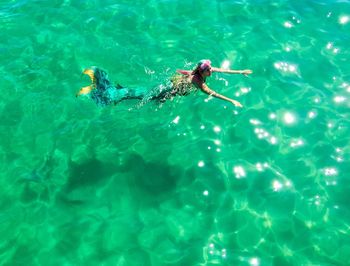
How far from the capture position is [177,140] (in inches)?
357

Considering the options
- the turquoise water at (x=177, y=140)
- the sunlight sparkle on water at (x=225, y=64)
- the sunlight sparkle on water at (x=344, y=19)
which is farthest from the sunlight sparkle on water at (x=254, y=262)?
the sunlight sparkle on water at (x=344, y=19)

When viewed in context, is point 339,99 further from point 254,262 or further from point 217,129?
point 254,262

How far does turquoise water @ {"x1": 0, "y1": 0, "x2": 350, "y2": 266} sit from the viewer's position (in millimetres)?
7691

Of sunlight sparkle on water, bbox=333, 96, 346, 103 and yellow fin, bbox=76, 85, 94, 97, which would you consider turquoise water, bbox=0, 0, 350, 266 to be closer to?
sunlight sparkle on water, bbox=333, 96, 346, 103

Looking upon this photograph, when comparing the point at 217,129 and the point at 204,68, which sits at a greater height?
the point at 204,68

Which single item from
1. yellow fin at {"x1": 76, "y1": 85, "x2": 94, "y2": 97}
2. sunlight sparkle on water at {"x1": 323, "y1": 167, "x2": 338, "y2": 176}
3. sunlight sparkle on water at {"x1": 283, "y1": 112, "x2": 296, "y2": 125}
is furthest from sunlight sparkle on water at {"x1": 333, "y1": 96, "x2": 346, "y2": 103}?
yellow fin at {"x1": 76, "y1": 85, "x2": 94, "y2": 97}

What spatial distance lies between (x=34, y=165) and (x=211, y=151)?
3774mm

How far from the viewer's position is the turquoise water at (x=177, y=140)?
303 inches

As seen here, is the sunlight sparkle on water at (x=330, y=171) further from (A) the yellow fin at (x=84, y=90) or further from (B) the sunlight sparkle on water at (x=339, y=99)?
(A) the yellow fin at (x=84, y=90)

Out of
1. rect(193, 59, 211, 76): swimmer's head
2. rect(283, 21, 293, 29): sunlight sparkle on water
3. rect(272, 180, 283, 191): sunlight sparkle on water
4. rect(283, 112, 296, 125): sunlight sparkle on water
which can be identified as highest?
rect(193, 59, 211, 76): swimmer's head

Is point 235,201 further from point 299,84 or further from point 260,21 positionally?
point 260,21

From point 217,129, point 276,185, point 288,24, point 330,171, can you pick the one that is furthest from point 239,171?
point 288,24

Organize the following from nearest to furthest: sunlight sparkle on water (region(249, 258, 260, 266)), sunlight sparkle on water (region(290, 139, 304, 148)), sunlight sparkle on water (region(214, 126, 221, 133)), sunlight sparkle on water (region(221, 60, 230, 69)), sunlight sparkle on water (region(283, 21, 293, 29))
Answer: sunlight sparkle on water (region(249, 258, 260, 266)) < sunlight sparkle on water (region(290, 139, 304, 148)) < sunlight sparkle on water (region(214, 126, 221, 133)) < sunlight sparkle on water (region(221, 60, 230, 69)) < sunlight sparkle on water (region(283, 21, 293, 29))

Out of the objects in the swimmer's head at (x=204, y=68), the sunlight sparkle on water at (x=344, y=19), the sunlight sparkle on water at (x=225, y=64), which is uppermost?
the swimmer's head at (x=204, y=68)
